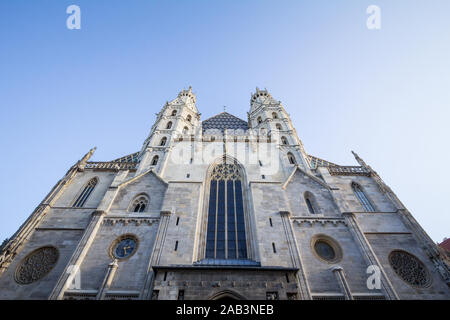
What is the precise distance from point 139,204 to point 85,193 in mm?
4698

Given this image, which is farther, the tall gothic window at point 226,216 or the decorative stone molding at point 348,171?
the decorative stone molding at point 348,171

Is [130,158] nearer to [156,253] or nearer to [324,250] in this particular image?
[156,253]

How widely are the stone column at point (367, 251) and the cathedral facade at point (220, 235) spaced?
59 mm

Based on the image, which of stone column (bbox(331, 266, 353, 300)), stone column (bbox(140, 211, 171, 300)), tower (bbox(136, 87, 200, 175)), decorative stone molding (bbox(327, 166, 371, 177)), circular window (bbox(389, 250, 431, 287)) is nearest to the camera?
stone column (bbox(140, 211, 171, 300))

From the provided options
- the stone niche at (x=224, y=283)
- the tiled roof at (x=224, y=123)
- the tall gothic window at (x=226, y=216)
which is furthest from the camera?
the tiled roof at (x=224, y=123)

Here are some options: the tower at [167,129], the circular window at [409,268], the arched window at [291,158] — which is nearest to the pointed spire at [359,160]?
the arched window at [291,158]

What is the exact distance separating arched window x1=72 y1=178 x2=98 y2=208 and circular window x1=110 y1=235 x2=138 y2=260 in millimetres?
5118

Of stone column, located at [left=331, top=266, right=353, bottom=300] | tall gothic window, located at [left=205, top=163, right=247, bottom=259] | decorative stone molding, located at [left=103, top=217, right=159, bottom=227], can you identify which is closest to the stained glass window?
stone column, located at [left=331, top=266, right=353, bottom=300]

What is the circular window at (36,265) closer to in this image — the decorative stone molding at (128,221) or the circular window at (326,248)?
the decorative stone molding at (128,221)

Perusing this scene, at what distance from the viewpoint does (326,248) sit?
13.8 meters

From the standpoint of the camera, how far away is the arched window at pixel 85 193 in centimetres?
1631

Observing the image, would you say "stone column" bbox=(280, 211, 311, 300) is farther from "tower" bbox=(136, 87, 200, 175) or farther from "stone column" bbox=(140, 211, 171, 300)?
"tower" bbox=(136, 87, 200, 175)

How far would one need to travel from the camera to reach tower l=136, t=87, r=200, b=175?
19766 millimetres
